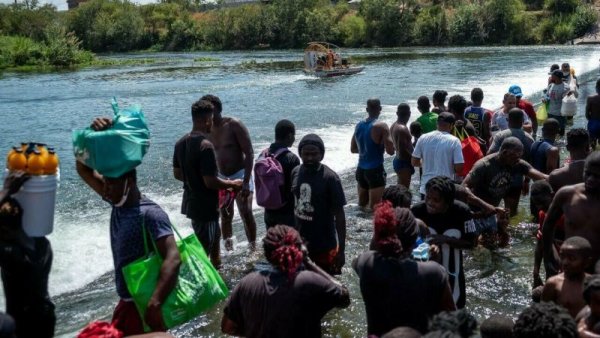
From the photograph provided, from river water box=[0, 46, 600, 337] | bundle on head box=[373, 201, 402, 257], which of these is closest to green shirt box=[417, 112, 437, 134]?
river water box=[0, 46, 600, 337]

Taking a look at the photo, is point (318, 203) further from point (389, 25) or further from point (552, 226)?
point (389, 25)

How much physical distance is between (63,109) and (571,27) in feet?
183

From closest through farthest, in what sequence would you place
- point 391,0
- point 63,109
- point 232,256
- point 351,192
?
point 232,256 < point 351,192 < point 63,109 < point 391,0

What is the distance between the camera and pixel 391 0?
8175 cm

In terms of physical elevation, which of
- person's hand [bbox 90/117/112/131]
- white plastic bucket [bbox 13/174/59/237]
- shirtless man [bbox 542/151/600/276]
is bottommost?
shirtless man [bbox 542/151/600/276]

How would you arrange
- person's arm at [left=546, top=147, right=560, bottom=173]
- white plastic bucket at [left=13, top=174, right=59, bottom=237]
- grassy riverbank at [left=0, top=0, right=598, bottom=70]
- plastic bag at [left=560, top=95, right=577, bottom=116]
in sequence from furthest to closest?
grassy riverbank at [left=0, top=0, right=598, bottom=70], plastic bag at [left=560, top=95, right=577, bottom=116], person's arm at [left=546, top=147, right=560, bottom=173], white plastic bucket at [left=13, top=174, right=59, bottom=237]

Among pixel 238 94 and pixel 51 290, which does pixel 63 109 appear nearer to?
pixel 238 94

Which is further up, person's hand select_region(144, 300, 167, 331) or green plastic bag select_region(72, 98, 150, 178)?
green plastic bag select_region(72, 98, 150, 178)

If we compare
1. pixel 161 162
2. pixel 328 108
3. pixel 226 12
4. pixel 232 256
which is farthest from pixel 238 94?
pixel 226 12

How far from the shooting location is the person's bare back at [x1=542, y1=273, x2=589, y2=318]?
4.28 m

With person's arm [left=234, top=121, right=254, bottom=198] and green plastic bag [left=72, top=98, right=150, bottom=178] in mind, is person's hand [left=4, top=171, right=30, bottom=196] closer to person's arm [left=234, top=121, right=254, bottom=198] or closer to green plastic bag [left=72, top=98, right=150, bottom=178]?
green plastic bag [left=72, top=98, right=150, bottom=178]

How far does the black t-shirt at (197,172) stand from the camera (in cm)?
Answer: 629

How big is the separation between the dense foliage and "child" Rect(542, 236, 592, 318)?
59.6 metres

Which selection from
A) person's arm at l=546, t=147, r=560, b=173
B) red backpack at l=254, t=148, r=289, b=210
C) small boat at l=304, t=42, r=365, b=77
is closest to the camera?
red backpack at l=254, t=148, r=289, b=210
